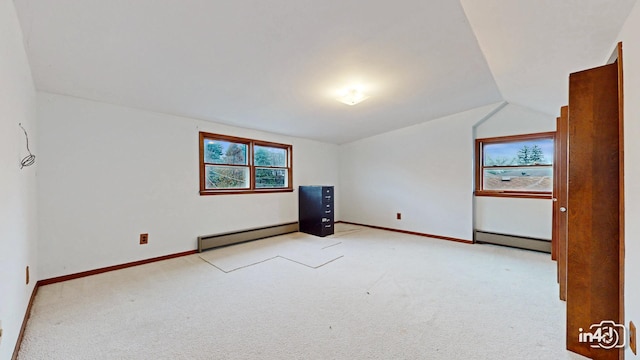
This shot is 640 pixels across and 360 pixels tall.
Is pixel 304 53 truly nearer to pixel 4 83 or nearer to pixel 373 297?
pixel 4 83

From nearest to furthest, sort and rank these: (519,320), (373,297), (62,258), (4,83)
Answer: (4,83)
(519,320)
(373,297)
(62,258)

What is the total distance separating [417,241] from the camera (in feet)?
13.4

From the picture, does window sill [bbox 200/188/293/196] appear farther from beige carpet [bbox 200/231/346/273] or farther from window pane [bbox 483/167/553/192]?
window pane [bbox 483/167/553/192]

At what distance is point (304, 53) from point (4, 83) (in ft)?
6.07

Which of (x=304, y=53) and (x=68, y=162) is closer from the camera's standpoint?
(x=304, y=53)

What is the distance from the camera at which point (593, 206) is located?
1.42 meters

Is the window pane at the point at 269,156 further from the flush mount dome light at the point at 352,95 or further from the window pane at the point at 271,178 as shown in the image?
the flush mount dome light at the point at 352,95

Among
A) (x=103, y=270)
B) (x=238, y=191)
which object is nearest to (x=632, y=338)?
(x=238, y=191)

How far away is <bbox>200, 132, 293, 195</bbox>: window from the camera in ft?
12.3

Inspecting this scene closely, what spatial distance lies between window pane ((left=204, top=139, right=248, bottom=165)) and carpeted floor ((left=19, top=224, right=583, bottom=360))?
1.47m

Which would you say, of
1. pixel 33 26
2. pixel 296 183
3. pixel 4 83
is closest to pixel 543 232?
pixel 296 183

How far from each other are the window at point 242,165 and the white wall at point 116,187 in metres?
0.14

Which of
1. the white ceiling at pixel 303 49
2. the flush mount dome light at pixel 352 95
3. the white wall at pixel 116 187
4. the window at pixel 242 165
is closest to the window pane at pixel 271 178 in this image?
the window at pixel 242 165

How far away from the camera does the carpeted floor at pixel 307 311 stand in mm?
1510
